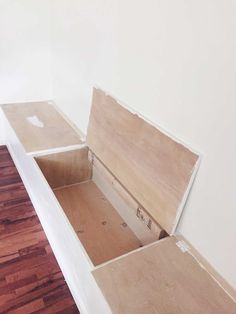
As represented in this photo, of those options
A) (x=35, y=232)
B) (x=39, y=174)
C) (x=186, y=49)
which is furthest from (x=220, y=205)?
(x=35, y=232)

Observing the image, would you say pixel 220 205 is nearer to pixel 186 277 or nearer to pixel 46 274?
pixel 186 277

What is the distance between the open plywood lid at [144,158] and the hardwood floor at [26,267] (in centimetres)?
73

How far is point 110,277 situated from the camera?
106cm

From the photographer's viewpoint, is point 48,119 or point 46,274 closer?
point 46,274

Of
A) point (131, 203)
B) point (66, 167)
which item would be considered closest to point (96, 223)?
point (131, 203)

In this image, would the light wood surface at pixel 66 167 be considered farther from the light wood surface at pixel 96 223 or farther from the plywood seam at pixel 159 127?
the plywood seam at pixel 159 127

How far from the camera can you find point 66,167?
1.95 metres

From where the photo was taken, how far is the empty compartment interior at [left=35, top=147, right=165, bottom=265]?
153cm

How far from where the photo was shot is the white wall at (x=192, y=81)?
0.92 meters

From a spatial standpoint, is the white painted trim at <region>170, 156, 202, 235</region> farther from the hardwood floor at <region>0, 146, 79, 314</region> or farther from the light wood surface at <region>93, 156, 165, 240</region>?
the hardwood floor at <region>0, 146, 79, 314</region>

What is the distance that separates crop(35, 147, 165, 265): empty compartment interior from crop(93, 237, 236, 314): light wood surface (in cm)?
21

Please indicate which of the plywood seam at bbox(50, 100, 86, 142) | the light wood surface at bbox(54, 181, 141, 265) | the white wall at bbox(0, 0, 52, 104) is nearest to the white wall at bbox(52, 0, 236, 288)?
the light wood surface at bbox(54, 181, 141, 265)

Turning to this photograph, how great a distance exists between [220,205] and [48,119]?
176 centimetres

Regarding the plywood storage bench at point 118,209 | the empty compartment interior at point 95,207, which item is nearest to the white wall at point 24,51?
the plywood storage bench at point 118,209
